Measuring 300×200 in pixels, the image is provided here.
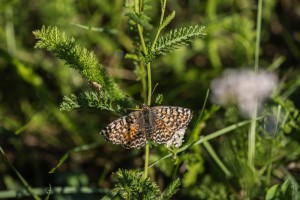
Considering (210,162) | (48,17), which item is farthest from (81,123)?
(210,162)

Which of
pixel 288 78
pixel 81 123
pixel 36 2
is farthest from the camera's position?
pixel 36 2

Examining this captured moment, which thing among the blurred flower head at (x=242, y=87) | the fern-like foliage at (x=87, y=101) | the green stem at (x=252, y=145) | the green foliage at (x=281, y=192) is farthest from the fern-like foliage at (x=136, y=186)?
the blurred flower head at (x=242, y=87)

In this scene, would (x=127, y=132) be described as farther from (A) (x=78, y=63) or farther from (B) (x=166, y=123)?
(A) (x=78, y=63)

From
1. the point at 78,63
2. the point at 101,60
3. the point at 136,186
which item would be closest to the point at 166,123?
the point at 136,186

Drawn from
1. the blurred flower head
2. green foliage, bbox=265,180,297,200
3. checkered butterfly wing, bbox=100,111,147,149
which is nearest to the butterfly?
checkered butterfly wing, bbox=100,111,147,149

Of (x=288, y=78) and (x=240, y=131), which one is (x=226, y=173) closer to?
(x=240, y=131)

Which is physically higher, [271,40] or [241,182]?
[271,40]

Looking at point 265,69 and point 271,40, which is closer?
point 265,69
